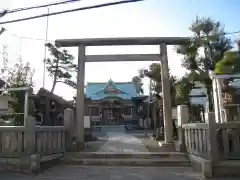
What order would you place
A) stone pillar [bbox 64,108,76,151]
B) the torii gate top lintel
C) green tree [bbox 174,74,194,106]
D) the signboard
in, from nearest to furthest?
stone pillar [bbox 64,108,76,151], the torii gate top lintel, green tree [bbox 174,74,194,106], the signboard

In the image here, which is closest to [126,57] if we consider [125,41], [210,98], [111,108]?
[125,41]

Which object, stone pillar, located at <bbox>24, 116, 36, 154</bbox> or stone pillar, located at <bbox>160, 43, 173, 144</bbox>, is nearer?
stone pillar, located at <bbox>24, 116, 36, 154</bbox>

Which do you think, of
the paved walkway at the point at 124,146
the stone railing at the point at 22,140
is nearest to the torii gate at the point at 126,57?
the paved walkway at the point at 124,146

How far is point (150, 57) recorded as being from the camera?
11305 mm

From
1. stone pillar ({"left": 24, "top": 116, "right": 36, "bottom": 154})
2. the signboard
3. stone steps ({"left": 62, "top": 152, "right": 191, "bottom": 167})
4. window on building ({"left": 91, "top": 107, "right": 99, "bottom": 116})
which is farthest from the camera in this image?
window on building ({"left": 91, "top": 107, "right": 99, "bottom": 116})

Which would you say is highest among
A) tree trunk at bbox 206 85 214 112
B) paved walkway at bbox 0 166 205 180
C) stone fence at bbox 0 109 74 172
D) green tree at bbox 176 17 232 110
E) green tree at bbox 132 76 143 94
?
green tree at bbox 132 76 143 94

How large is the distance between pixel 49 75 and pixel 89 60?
1824 centimetres

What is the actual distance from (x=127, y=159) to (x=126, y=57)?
4647 mm

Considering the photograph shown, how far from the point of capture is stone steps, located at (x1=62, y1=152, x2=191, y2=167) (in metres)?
8.48

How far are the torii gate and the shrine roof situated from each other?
22.1 m

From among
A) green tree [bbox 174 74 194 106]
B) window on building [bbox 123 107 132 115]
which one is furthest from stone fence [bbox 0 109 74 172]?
window on building [bbox 123 107 132 115]

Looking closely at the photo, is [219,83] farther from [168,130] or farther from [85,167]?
[85,167]

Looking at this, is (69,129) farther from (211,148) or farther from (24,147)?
(211,148)

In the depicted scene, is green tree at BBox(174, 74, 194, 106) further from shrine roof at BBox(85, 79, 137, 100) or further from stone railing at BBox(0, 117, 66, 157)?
shrine roof at BBox(85, 79, 137, 100)
